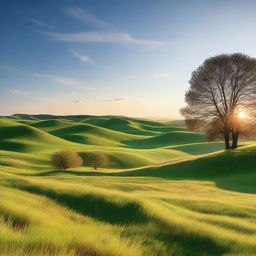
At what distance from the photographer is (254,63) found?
34688 mm

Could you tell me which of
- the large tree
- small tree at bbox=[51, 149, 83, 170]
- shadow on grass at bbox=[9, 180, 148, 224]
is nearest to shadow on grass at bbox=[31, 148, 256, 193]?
the large tree

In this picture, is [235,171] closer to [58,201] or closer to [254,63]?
[254,63]

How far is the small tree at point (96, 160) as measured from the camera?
217 ft

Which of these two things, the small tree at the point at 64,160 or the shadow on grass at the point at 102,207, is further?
the small tree at the point at 64,160

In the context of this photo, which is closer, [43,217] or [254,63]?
[43,217]

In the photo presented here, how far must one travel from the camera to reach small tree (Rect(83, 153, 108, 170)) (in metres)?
66.0

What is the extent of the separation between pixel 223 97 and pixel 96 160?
3776cm

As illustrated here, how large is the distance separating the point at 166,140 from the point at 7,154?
93.6m

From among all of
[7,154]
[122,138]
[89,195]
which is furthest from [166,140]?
[89,195]

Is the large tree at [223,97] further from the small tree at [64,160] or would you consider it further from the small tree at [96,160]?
the small tree at [96,160]

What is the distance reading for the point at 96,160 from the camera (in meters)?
66.2

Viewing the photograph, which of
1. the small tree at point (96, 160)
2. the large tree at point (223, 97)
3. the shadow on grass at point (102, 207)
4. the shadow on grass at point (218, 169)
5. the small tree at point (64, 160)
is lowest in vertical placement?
the small tree at point (96, 160)

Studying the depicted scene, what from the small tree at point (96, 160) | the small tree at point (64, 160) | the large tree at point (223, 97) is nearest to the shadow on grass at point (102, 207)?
the large tree at point (223, 97)

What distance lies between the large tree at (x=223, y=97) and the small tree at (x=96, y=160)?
31.9 m
